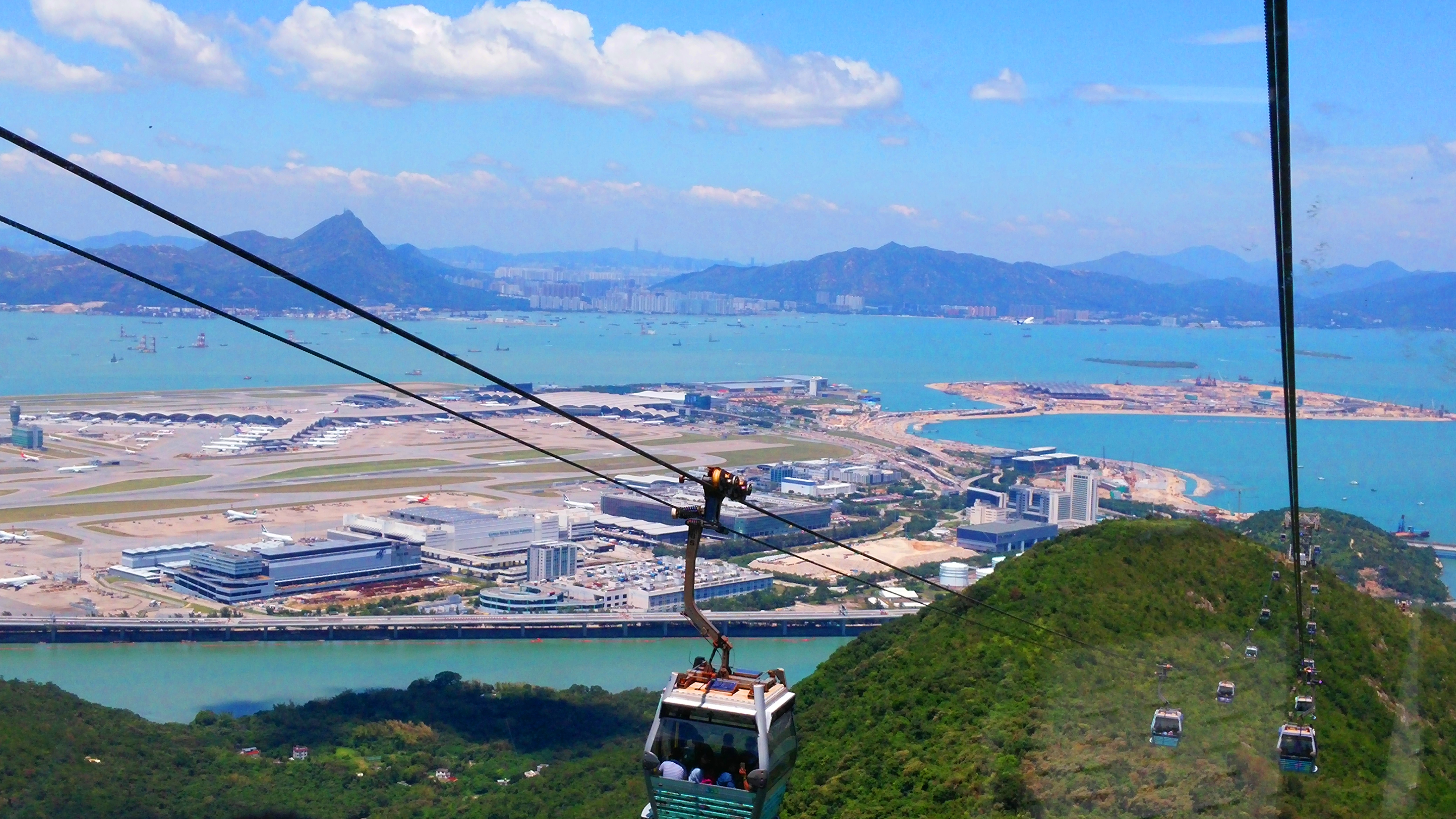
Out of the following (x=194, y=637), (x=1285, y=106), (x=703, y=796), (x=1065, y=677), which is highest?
(x=1285, y=106)

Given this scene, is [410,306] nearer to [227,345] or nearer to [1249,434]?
[227,345]

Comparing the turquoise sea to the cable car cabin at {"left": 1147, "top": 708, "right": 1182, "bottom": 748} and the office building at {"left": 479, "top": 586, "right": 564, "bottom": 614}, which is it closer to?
the office building at {"left": 479, "top": 586, "right": 564, "bottom": 614}

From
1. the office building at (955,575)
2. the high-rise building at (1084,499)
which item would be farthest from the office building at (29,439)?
the high-rise building at (1084,499)

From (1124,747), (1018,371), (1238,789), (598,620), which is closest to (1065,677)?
(1124,747)

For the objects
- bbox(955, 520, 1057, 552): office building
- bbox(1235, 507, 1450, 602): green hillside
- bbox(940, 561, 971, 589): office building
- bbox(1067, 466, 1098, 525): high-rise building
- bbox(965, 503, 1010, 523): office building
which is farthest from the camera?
bbox(1067, 466, 1098, 525): high-rise building

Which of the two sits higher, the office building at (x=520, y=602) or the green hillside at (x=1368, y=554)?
the green hillside at (x=1368, y=554)

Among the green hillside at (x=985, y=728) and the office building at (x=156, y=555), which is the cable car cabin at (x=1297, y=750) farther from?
the office building at (x=156, y=555)

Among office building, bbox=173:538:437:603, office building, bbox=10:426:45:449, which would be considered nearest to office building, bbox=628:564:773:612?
office building, bbox=173:538:437:603
